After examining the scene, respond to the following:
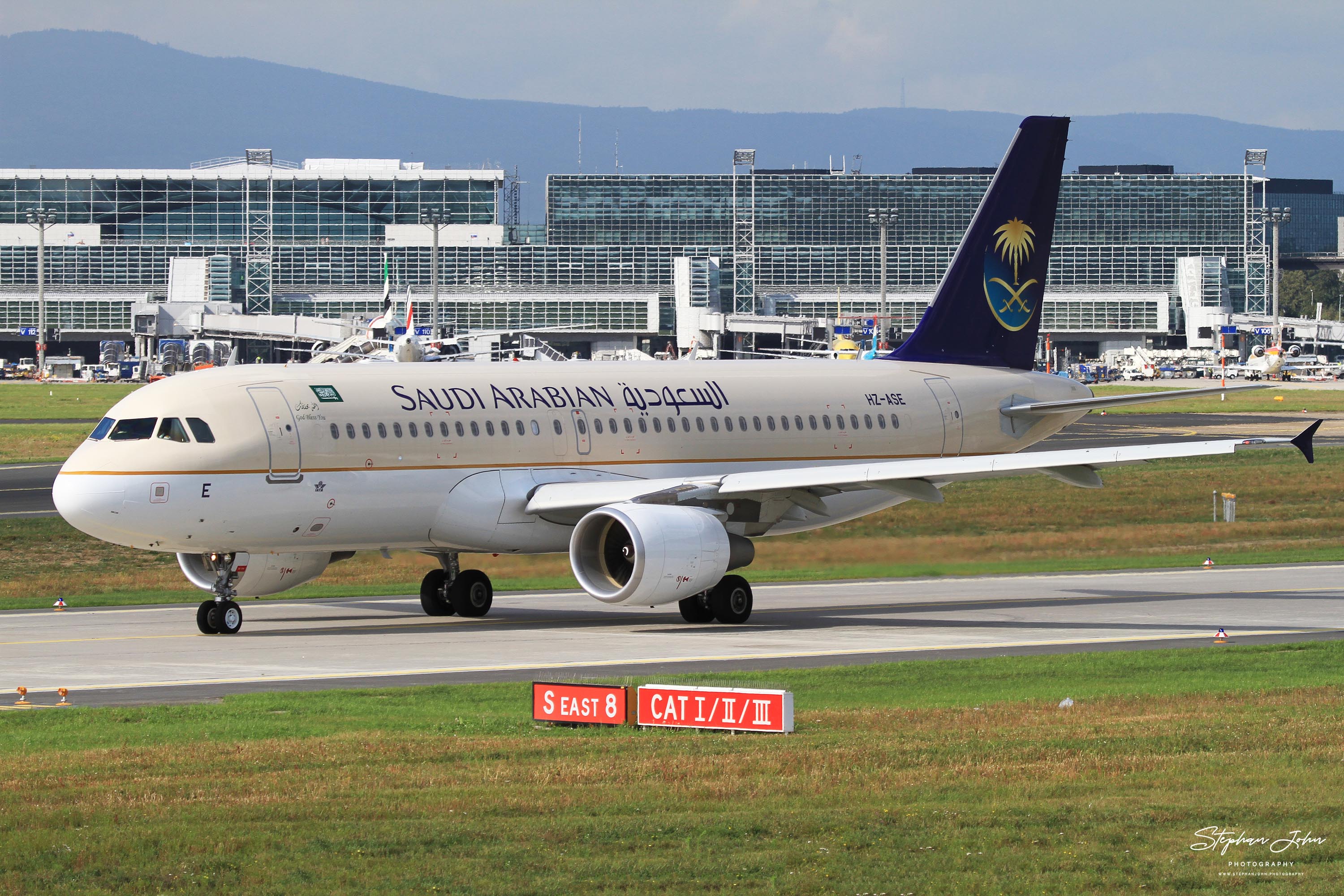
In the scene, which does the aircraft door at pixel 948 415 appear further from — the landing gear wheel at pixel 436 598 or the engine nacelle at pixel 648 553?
the landing gear wheel at pixel 436 598

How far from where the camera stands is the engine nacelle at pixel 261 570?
31359mm

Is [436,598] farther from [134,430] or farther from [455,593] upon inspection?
[134,430]

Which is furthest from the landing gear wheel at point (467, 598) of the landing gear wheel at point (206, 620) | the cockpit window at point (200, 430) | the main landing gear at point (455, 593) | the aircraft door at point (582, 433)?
the cockpit window at point (200, 430)

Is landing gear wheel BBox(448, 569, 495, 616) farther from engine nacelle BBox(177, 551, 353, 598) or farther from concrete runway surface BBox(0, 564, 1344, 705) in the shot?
engine nacelle BBox(177, 551, 353, 598)

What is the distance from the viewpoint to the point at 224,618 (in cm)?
3034

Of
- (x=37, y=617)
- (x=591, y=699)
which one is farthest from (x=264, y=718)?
(x=37, y=617)

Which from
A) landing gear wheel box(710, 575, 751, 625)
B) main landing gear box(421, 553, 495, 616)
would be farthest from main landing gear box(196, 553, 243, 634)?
landing gear wheel box(710, 575, 751, 625)

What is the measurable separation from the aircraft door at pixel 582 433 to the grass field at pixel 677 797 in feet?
38.2

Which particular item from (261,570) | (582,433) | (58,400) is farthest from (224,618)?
(58,400)

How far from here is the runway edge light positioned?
18.1m

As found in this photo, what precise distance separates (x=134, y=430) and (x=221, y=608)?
360 cm

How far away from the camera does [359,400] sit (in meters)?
30.8

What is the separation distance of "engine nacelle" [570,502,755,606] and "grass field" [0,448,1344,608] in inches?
90.4

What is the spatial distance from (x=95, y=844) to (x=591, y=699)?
7.03 metres
